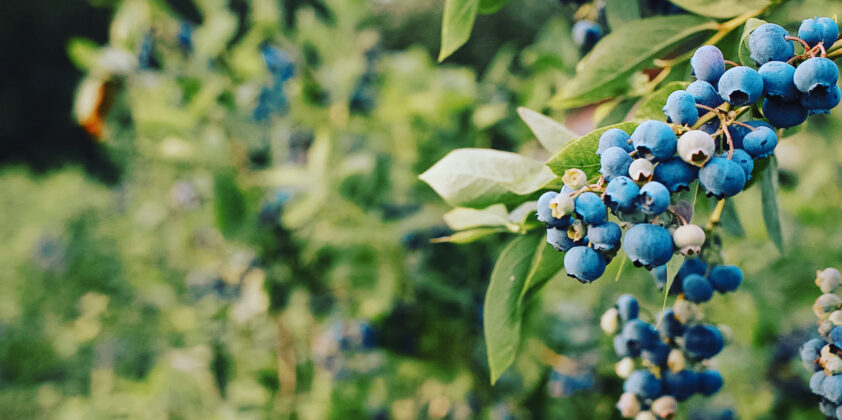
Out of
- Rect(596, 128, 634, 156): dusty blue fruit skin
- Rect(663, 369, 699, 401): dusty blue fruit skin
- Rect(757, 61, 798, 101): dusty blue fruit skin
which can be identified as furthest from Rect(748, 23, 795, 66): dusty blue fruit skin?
Rect(663, 369, 699, 401): dusty blue fruit skin

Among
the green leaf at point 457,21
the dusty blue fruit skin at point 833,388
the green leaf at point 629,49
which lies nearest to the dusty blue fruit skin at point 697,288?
the dusty blue fruit skin at point 833,388

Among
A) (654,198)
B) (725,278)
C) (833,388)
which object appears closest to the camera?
(654,198)

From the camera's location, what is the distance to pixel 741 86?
407 mm

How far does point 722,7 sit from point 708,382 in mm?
411

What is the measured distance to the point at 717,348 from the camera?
2.05ft

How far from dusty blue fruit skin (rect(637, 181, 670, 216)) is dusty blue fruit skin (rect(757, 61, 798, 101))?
122 mm

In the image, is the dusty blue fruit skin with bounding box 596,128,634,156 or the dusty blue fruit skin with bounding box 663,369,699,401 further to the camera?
the dusty blue fruit skin with bounding box 663,369,699,401

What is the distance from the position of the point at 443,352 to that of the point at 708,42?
1.12 metres

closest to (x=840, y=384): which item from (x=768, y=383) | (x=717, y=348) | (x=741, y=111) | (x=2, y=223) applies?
(x=717, y=348)

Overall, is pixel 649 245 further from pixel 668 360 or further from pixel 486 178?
pixel 668 360

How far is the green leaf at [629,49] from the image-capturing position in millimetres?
633

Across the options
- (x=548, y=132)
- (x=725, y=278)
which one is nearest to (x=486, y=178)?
(x=548, y=132)

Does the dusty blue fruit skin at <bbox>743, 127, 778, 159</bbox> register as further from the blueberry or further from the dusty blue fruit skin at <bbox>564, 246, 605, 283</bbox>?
the dusty blue fruit skin at <bbox>564, 246, 605, 283</bbox>

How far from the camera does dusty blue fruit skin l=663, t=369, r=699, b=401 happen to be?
648mm
